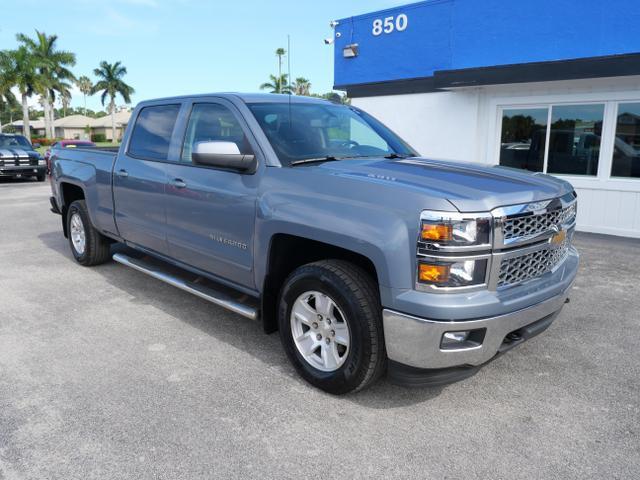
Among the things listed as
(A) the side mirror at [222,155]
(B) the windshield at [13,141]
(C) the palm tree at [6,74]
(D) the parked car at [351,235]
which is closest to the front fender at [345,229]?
(D) the parked car at [351,235]

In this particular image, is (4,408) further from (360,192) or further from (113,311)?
(360,192)

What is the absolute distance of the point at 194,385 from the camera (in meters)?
3.48

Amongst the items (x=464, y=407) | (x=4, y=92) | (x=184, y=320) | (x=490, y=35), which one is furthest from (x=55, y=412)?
(x=4, y=92)

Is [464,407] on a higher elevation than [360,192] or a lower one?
lower

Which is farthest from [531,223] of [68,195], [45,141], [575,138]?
[45,141]

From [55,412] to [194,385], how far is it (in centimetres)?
83

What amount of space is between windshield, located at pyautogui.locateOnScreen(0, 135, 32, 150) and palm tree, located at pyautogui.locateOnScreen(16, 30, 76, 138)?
31204 mm

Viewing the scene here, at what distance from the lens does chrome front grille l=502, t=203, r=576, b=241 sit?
9.46 ft

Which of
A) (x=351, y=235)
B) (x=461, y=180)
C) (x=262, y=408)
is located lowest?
(x=262, y=408)

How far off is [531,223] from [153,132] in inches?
138

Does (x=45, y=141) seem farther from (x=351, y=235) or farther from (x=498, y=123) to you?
(x=351, y=235)

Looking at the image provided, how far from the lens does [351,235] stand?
118 inches

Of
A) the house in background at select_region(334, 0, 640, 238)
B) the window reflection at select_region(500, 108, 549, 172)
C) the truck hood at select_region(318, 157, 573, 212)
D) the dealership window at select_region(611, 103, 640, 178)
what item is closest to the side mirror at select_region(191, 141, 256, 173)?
the truck hood at select_region(318, 157, 573, 212)

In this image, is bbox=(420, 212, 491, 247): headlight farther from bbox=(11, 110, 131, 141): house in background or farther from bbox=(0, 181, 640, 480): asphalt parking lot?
bbox=(11, 110, 131, 141): house in background
